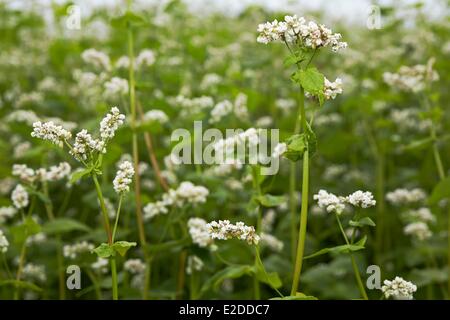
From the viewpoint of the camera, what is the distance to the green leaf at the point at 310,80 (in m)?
2.00

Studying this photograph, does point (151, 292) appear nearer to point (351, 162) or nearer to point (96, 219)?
point (96, 219)

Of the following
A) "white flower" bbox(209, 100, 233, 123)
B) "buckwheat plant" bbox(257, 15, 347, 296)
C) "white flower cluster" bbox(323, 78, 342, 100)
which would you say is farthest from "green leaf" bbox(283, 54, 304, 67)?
"white flower" bbox(209, 100, 233, 123)

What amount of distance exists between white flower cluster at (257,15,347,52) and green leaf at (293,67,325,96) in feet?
0.26

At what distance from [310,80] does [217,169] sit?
115 cm

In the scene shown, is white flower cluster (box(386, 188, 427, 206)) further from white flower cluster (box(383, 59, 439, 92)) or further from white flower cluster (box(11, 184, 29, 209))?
white flower cluster (box(11, 184, 29, 209))

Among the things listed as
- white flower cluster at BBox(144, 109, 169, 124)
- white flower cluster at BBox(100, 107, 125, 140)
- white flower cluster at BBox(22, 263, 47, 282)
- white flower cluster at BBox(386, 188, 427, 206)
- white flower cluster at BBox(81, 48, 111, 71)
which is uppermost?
white flower cluster at BBox(81, 48, 111, 71)

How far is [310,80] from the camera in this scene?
2.01 metres

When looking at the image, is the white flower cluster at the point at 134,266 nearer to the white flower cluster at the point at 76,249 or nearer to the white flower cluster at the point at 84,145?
the white flower cluster at the point at 76,249

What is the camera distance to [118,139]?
3.14m

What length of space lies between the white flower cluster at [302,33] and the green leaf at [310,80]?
0.26 feet

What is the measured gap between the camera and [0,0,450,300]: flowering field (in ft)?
7.20

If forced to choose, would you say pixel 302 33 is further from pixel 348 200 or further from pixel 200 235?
pixel 200 235

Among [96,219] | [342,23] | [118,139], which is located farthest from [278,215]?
[342,23]

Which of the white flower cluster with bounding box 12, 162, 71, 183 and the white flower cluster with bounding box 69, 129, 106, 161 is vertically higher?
the white flower cluster with bounding box 12, 162, 71, 183
